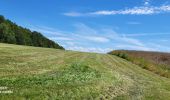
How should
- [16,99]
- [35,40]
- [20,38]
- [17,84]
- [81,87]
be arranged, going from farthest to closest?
1. [35,40]
2. [20,38]
3. [81,87]
4. [17,84]
5. [16,99]

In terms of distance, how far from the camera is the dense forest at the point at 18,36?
122 m

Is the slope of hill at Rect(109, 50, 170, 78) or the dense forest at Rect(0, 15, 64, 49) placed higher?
the dense forest at Rect(0, 15, 64, 49)

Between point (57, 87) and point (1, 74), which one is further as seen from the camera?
point (1, 74)

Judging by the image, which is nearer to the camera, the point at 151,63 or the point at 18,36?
the point at 151,63

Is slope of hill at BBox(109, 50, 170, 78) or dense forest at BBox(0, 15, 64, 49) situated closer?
slope of hill at BBox(109, 50, 170, 78)

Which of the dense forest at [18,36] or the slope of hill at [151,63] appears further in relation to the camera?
the dense forest at [18,36]

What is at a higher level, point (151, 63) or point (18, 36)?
point (18, 36)

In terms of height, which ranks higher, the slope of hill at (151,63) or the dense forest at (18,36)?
the dense forest at (18,36)

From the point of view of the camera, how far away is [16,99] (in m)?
11.7

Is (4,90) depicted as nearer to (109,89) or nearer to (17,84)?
(17,84)

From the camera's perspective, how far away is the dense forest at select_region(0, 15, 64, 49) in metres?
122

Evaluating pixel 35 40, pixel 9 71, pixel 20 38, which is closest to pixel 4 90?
pixel 9 71

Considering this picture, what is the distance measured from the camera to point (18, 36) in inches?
5389

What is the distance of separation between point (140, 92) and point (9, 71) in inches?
243
